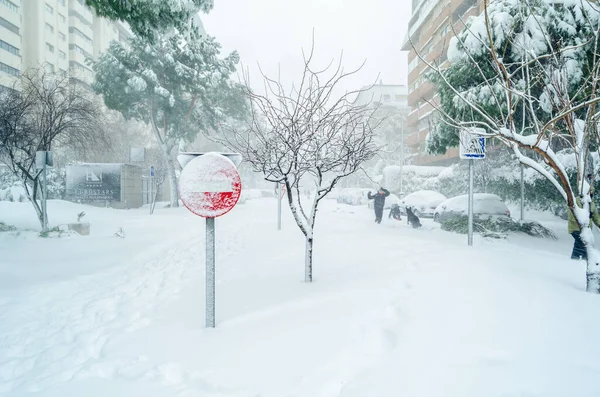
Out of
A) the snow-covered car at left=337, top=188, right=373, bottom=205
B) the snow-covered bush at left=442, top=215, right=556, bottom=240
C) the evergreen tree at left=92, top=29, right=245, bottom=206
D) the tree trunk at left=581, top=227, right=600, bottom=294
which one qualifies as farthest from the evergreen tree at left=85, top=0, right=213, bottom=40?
the snow-covered car at left=337, top=188, right=373, bottom=205

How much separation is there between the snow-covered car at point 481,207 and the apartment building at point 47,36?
33522 millimetres

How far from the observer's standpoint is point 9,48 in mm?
40094

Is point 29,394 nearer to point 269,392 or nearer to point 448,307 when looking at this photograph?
point 269,392

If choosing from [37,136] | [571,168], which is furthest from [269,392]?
[37,136]

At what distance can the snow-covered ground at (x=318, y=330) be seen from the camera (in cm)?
249

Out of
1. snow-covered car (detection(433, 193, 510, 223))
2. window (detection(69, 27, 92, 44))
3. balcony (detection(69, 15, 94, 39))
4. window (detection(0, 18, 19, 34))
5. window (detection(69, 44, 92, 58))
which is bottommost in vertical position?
snow-covered car (detection(433, 193, 510, 223))

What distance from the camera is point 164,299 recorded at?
475cm

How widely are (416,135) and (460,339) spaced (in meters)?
37.3

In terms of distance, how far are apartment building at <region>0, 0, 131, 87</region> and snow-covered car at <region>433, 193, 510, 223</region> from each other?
33522 mm

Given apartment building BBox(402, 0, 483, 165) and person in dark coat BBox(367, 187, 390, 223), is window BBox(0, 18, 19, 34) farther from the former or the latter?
person in dark coat BBox(367, 187, 390, 223)

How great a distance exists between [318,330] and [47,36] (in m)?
58.6

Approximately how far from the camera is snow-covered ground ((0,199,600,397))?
2486 mm

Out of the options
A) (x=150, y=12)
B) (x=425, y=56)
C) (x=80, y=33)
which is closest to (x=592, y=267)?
(x=150, y=12)

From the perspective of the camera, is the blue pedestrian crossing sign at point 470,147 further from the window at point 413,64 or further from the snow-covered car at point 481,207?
the window at point 413,64
